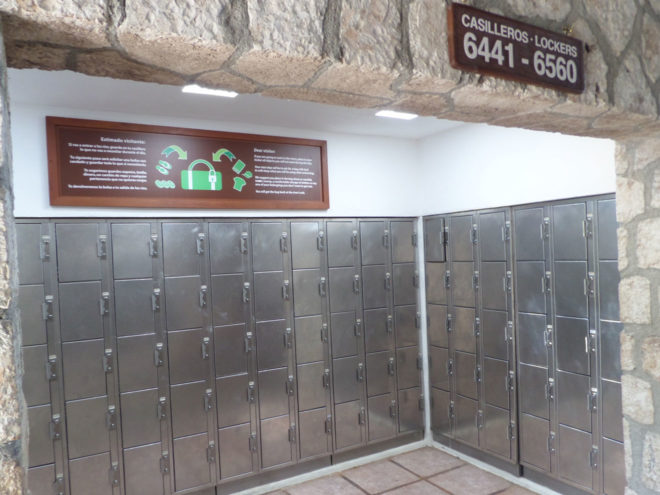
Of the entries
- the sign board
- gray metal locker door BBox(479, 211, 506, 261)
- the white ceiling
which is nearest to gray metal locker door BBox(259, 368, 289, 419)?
gray metal locker door BBox(479, 211, 506, 261)

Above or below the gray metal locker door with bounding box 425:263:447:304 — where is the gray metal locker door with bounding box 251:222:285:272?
above

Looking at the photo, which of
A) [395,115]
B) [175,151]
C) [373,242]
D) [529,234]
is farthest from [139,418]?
[529,234]

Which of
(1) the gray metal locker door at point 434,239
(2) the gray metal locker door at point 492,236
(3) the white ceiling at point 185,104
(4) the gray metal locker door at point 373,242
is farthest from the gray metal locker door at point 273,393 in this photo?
(3) the white ceiling at point 185,104

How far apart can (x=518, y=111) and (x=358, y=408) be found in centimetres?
351

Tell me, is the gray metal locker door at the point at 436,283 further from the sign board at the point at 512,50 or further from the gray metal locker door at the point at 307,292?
the sign board at the point at 512,50

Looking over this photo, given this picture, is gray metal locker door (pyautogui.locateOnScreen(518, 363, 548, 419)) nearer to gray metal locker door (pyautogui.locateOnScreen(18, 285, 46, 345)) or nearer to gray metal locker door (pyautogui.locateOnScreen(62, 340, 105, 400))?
gray metal locker door (pyautogui.locateOnScreen(62, 340, 105, 400))

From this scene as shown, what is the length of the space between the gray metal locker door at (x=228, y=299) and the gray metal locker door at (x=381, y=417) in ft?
5.05

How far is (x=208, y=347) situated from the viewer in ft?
12.6

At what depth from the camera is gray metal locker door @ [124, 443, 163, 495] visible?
354cm

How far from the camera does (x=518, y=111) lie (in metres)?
1.54

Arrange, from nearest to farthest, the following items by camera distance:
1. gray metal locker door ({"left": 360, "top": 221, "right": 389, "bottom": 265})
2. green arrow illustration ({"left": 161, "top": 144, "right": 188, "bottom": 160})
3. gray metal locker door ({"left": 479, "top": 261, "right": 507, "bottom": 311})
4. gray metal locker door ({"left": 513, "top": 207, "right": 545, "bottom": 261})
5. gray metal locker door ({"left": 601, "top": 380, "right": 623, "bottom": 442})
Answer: gray metal locker door ({"left": 601, "top": 380, "right": 623, "bottom": 442}) < gray metal locker door ({"left": 513, "top": 207, "right": 545, "bottom": 261}) < green arrow illustration ({"left": 161, "top": 144, "right": 188, "bottom": 160}) < gray metal locker door ({"left": 479, "top": 261, "right": 507, "bottom": 311}) < gray metal locker door ({"left": 360, "top": 221, "right": 389, "bottom": 265})

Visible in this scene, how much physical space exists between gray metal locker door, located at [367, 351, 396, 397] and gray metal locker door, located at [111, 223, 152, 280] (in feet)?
7.03

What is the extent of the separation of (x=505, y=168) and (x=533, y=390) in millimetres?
1779

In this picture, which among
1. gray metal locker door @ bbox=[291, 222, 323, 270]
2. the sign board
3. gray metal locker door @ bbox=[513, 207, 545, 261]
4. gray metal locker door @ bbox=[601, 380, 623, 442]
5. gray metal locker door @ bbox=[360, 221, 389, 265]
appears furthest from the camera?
gray metal locker door @ bbox=[360, 221, 389, 265]
